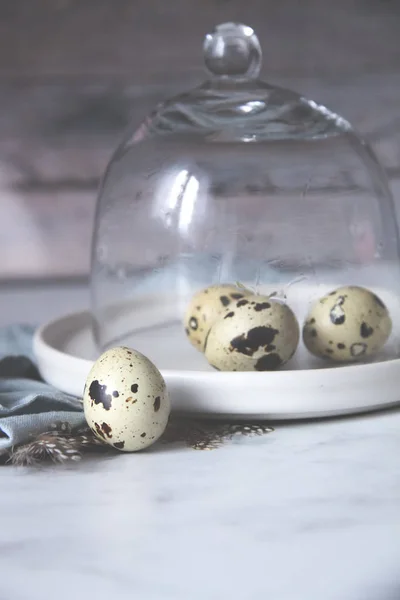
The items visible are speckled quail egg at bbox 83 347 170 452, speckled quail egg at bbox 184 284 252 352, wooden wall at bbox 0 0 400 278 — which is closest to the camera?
speckled quail egg at bbox 83 347 170 452

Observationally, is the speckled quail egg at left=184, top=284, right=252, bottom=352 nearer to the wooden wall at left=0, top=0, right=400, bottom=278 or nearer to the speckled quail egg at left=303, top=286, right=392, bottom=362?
the speckled quail egg at left=303, top=286, right=392, bottom=362

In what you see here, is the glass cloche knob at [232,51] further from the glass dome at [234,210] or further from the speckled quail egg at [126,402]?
the speckled quail egg at [126,402]

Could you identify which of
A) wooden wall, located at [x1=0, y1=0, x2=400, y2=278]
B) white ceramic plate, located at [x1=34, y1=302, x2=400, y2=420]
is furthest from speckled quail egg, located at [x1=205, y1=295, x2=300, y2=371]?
wooden wall, located at [x1=0, y1=0, x2=400, y2=278]

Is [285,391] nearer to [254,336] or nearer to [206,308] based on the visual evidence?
[254,336]

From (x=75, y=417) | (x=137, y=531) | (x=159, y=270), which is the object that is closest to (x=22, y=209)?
(x=159, y=270)

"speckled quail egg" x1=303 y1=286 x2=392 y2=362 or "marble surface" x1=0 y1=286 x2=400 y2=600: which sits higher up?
"speckled quail egg" x1=303 y1=286 x2=392 y2=362

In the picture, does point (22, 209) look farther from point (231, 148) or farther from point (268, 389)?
point (268, 389)

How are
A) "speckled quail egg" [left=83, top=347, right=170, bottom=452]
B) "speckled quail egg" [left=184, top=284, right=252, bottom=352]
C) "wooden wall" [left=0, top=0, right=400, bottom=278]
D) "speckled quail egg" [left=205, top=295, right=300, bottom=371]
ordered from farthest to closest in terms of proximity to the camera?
"wooden wall" [left=0, top=0, right=400, bottom=278]
"speckled quail egg" [left=184, top=284, right=252, bottom=352]
"speckled quail egg" [left=205, top=295, right=300, bottom=371]
"speckled quail egg" [left=83, top=347, right=170, bottom=452]
